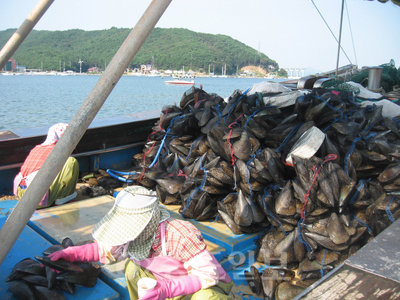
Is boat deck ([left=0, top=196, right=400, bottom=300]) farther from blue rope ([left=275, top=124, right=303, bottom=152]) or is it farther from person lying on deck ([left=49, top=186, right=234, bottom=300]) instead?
blue rope ([left=275, top=124, right=303, bottom=152])

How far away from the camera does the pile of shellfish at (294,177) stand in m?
3.32

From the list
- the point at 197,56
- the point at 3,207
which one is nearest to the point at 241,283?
the point at 3,207

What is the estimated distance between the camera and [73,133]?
1.79 m

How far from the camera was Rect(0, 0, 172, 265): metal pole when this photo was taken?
5.68 ft

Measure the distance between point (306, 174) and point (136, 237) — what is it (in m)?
2.11

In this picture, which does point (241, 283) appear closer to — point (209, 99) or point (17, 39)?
point (17, 39)

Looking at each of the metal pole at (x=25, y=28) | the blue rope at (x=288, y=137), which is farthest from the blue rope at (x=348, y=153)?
the metal pole at (x=25, y=28)

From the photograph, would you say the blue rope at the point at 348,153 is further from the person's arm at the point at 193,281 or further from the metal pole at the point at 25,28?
the metal pole at the point at 25,28

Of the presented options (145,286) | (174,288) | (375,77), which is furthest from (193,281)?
(375,77)

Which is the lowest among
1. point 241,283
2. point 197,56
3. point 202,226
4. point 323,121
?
point 241,283

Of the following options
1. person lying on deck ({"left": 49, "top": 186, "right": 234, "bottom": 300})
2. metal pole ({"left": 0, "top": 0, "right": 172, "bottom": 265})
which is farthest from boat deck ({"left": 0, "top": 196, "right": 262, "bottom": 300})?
metal pole ({"left": 0, "top": 0, "right": 172, "bottom": 265})

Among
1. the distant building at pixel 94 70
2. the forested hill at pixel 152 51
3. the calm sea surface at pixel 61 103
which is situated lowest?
the calm sea surface at pixel 61 103

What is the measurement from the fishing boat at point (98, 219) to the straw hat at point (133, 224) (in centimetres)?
50

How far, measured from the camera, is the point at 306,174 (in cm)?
345
